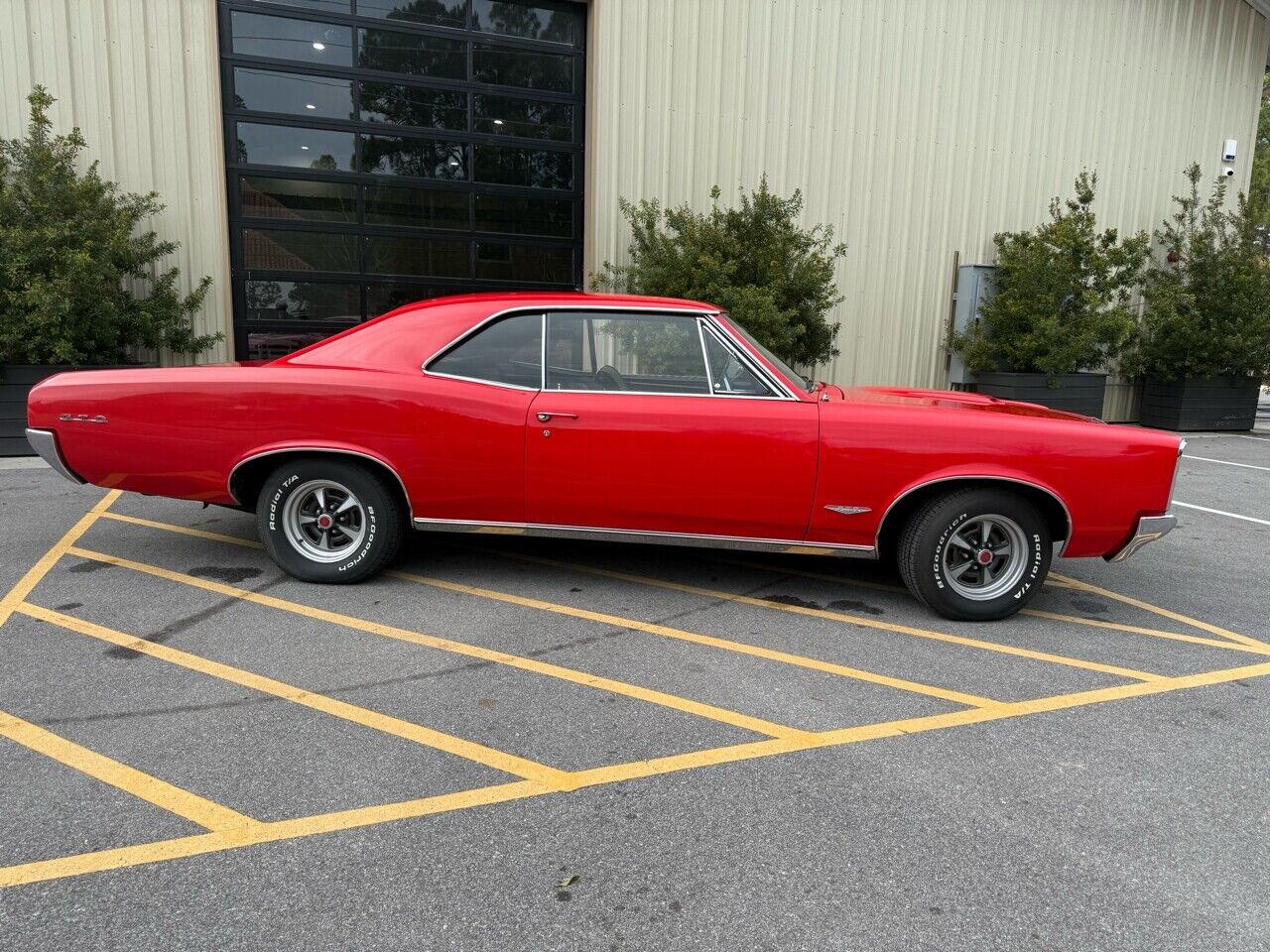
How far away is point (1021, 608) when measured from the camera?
462cm

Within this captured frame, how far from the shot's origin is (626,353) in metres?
4.64

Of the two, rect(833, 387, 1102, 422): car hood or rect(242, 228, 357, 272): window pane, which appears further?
rect(242, 228, 357, 272): window pane

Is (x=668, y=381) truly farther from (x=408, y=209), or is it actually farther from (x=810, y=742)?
(x=408, y=209)

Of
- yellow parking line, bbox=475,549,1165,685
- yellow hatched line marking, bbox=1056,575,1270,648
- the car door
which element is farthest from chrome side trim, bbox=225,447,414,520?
yellow hatched line marking, bbox=1056,575,1270,648

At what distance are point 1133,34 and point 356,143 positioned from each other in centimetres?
1166

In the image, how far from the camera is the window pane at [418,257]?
33.9 feet

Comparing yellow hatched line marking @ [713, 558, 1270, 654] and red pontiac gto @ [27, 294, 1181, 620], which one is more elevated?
red pontiac gto @ [27, 294, 1181, 620]

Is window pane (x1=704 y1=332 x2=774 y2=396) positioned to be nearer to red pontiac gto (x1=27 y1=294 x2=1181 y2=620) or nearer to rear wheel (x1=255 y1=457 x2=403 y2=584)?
red pontiac gto (x1=27 y1=294 x2=1181 y2=620)

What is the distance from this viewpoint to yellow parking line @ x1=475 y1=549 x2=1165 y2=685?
3.86 m

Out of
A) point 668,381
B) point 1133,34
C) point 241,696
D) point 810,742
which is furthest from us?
point 1133,34

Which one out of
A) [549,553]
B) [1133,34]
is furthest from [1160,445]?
[1133,34]

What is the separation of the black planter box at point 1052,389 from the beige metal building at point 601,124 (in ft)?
3.48

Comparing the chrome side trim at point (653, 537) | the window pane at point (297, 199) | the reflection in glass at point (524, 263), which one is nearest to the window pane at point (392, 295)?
the reflection in glass at point (524, 263)

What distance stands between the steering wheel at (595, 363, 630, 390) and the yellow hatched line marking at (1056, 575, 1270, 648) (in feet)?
9.87
